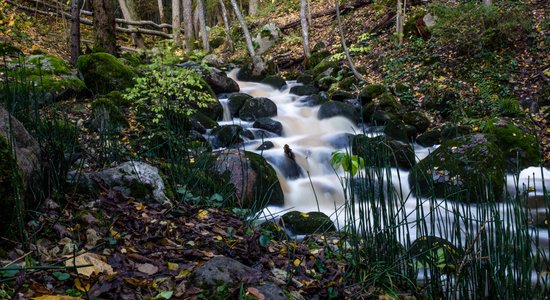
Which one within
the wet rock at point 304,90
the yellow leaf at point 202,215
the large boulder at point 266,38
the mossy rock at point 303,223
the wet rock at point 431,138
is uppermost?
the large boulder at point 266,38

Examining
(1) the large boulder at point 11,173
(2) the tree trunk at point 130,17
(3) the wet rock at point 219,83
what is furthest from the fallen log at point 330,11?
(1) the large boulder at point 11,173

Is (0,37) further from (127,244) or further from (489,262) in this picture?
(489,262)

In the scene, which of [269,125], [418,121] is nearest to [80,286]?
[269,125]

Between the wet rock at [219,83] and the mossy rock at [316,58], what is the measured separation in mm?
2477

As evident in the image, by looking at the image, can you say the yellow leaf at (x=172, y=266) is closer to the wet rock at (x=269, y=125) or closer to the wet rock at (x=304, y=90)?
the wet rock at (x=269, y=125)

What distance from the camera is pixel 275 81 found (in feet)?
34.1

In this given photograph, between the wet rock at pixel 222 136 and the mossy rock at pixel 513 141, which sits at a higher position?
the wet rock at pixel 222 136

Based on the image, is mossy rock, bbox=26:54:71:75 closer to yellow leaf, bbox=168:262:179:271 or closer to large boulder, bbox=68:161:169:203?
large boulder, bbox=68:161:169:203

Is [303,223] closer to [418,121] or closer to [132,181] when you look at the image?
[132,181]

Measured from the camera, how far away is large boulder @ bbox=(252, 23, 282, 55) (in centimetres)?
1369

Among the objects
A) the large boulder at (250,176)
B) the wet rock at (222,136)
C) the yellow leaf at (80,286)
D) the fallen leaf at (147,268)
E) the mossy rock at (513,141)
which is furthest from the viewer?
the wet rock at (222,136)

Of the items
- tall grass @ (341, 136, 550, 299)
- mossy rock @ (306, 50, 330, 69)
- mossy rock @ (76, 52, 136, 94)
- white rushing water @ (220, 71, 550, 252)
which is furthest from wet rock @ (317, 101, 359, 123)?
tall grass @ (341, 136, 550, 299)

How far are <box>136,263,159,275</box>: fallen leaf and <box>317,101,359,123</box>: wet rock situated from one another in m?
6.44

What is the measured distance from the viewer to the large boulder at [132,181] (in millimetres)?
2926
